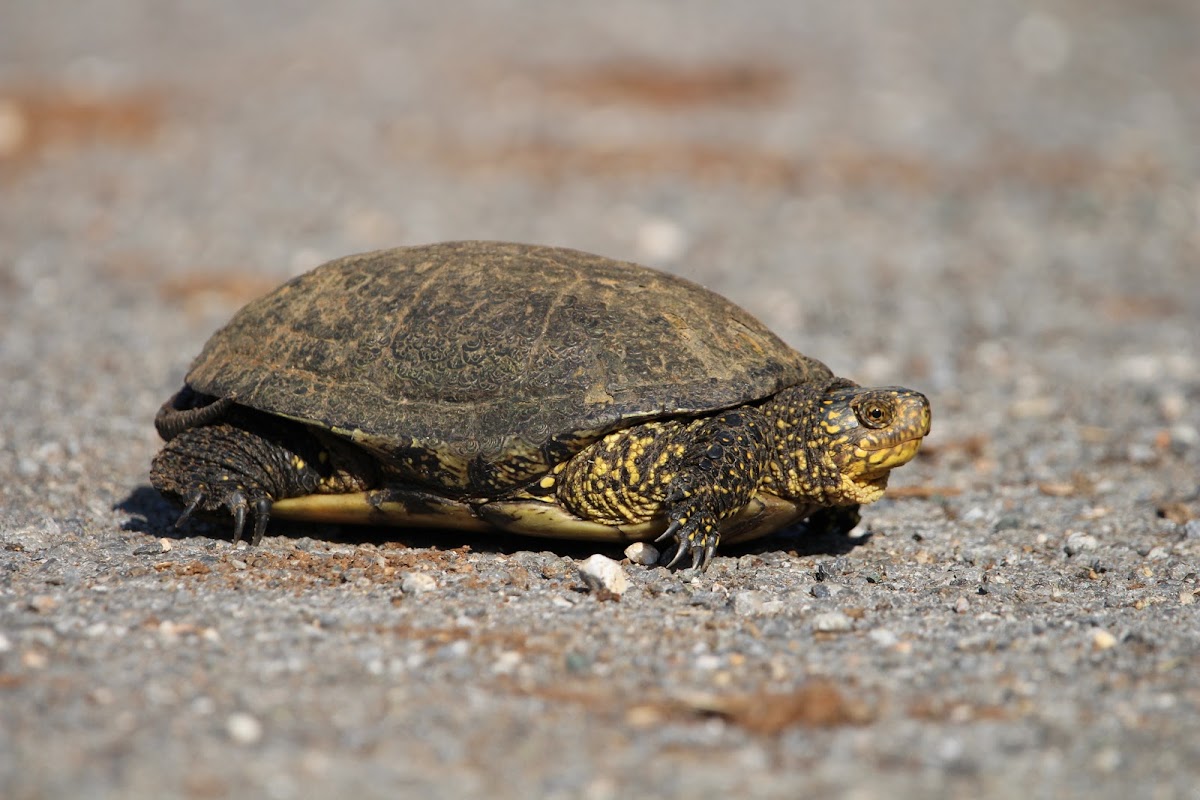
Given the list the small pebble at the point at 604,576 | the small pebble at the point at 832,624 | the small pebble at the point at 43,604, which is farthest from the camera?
the small pebble at the point at 604,576

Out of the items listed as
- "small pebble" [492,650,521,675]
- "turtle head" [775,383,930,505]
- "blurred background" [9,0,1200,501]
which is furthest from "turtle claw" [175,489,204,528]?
"blurred background" [9,0,1200,501]

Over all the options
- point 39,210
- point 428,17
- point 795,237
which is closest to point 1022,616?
point 795,237

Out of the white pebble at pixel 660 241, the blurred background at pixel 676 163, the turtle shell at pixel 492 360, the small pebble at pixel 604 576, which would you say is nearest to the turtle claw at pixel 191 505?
the turtle shell at pixel 492 360

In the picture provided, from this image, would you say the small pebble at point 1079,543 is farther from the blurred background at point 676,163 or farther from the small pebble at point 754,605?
the blurred background at point 676,163

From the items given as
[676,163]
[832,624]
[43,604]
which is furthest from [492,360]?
[676,163]

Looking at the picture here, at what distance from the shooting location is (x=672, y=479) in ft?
16.2

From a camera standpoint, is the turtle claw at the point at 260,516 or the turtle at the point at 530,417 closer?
the turtle at the point at 530,417

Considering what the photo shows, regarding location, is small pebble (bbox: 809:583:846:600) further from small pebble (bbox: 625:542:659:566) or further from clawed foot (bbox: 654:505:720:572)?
small pebble (bbox: 625:542:659:566)

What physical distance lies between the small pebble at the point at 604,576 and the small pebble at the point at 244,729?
159 cm

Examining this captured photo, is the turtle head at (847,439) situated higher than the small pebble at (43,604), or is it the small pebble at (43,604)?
the turtle head at (847,439)

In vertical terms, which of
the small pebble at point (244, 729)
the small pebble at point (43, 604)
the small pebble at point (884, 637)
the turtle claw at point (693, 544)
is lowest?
the small pebble at point (244, 729)

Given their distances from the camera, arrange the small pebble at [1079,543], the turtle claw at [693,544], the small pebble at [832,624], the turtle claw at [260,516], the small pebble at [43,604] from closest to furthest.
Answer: the small pebble at [43,604] < the small pebble at [832,624] < the turtle claw at [693,544] < the turtle claw at [260,516] < the small pebble at [1079,543]

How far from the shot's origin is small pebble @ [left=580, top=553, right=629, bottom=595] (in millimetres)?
4688

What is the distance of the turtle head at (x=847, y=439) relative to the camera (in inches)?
201
